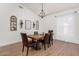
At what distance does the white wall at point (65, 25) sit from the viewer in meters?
6.04

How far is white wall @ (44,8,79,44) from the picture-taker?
6.04 metres

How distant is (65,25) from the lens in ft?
22.1

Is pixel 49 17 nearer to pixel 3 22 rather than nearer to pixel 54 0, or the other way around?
pixel 3 22

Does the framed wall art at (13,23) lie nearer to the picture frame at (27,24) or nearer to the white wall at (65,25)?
the picture frame at (27,24)

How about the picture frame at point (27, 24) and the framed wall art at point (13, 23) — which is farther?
the picture frame at point (27, 24)

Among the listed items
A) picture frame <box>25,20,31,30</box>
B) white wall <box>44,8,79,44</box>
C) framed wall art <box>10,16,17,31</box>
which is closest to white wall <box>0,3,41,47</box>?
framed wall art <box>10,16,17,31</box>

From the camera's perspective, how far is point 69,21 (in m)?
6.43

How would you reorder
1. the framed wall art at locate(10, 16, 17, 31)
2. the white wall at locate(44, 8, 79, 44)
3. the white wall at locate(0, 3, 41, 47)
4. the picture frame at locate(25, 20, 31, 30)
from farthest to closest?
the picture frame at locate(25, 20, 31, 30) → the white wall at locate(44, 8, 79, 44) → the framed wall art at locate(10, 16, 17, 31) → the white wall at locate(0, 3, 41, 47)

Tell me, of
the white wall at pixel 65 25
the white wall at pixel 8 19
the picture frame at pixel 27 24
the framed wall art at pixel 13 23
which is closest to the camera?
the white wall at pixel 8 19

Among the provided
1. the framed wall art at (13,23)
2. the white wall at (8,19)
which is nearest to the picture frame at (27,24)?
the white wall at (8,19)

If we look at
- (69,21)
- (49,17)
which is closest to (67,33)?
(69,21)

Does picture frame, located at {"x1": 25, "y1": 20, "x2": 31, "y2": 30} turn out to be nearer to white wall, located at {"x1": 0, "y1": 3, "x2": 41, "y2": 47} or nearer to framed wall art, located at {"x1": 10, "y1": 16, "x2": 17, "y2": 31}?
white wall, located at {"x1": 0, "y1": 3, "x2": 41, "y2": 47}

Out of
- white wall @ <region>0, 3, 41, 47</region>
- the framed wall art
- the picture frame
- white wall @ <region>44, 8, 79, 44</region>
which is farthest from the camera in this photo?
the picture frame

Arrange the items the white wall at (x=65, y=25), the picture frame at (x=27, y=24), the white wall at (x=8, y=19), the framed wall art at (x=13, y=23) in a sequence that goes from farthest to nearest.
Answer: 1. the picture frame at (x=27, y=24)
2. the white wall at (x=65, y=25)
3. the framed wall art at (x=13, y=23)
4. the white wall at (x=8, y=19)
